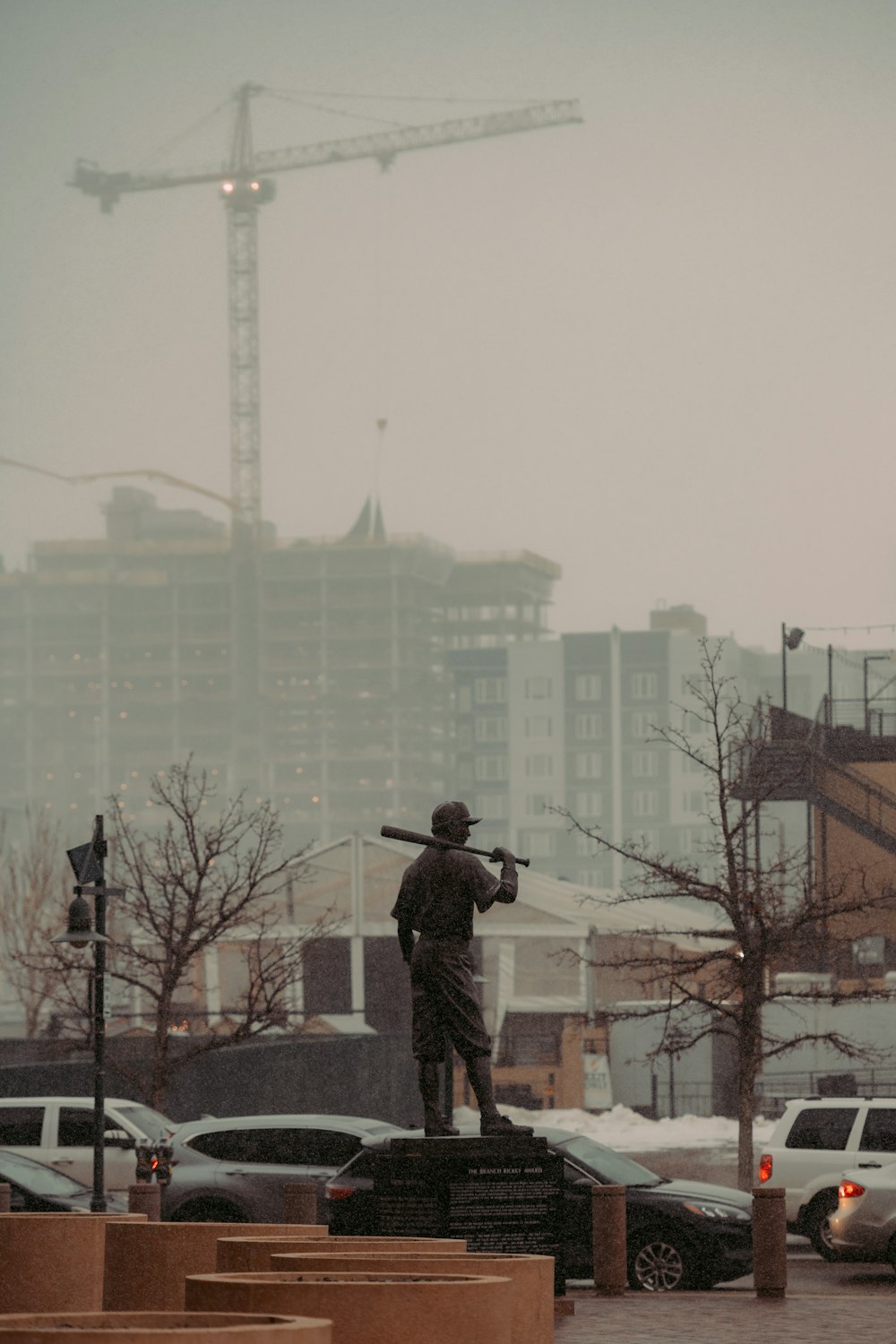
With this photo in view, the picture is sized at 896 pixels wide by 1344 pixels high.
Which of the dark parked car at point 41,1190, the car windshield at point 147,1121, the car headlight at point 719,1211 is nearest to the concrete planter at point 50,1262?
the car headlight at point 719,1211

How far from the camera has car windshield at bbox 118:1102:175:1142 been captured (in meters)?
25.2

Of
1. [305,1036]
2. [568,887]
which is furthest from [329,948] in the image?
[305,1036]

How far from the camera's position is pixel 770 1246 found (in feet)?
58.6

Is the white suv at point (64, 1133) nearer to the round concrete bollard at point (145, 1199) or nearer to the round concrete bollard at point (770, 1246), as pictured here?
the round concrete bollard at point (145, 1199)

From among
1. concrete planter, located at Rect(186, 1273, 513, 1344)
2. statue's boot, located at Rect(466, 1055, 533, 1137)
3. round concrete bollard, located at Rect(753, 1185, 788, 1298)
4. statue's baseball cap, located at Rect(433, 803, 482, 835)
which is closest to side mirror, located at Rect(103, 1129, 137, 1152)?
round concrete bollard, located at Rect(753, 1185, 788, 1298)

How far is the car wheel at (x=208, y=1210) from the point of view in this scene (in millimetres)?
21822

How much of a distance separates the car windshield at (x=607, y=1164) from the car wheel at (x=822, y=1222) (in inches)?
86.2

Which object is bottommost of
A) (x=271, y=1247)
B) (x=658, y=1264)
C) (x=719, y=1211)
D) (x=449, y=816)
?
(x=658, y=1264)

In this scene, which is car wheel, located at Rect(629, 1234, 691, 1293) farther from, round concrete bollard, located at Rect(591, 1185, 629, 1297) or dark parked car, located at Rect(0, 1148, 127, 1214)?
dark parked car, located at Rect(0, 1148, 127, 1214)

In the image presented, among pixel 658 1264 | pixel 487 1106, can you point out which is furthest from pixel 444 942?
pixel 658 1264

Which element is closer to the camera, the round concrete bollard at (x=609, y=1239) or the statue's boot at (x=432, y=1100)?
the statue's boot at (x=432, y=1100)

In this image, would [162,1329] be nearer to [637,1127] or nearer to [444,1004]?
[444,1004]

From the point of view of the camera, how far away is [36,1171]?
72.6 ft

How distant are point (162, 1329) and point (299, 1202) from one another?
13.4 meters
